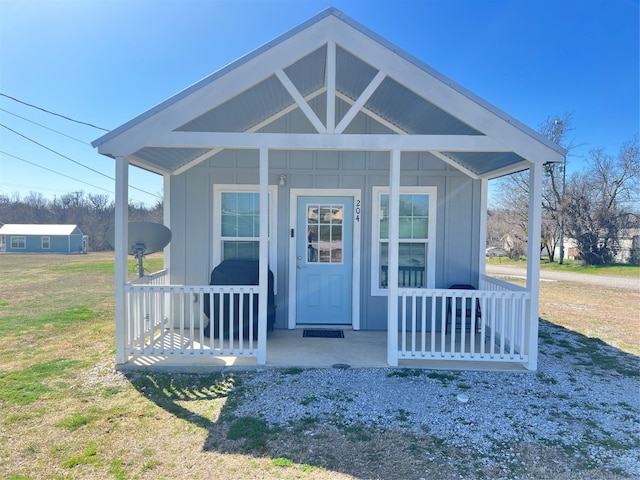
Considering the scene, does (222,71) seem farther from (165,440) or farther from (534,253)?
(534,253)

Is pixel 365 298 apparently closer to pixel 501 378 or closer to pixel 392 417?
pixel 501 378

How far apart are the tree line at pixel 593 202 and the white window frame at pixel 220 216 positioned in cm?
2060

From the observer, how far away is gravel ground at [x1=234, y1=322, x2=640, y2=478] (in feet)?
8.84

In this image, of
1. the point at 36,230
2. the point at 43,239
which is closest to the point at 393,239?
the point at 43,239

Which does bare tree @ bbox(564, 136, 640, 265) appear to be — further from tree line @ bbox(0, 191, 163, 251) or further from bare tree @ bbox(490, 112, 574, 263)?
tree line @ bbox(0, 191, 163, 251)

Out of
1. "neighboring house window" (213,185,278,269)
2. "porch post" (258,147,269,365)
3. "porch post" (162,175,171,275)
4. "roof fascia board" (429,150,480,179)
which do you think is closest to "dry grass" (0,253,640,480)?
"porch post" (258,147,269,365)

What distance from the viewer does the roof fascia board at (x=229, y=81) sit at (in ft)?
11.8

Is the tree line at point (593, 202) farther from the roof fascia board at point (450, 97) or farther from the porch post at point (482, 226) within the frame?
the roof fascia board at point (450, 97)

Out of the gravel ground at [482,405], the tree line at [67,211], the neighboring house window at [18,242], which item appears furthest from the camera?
the tree line at [67,211]

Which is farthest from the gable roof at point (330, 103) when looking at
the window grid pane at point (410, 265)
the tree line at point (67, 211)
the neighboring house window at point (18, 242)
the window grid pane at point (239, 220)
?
the neighboring house window at point (18, 242)

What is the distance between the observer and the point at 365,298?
551cm

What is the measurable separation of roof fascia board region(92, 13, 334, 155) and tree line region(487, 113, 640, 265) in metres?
21.4

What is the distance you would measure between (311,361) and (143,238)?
2.63 m

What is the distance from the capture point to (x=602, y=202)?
816 inches
